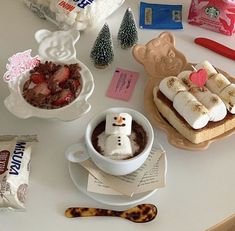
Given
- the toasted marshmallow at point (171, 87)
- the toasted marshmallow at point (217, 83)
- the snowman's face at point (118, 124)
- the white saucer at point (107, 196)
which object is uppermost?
the toasted marshmallow at point (217, 83)

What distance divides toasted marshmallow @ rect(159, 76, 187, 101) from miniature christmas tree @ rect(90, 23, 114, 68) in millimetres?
135

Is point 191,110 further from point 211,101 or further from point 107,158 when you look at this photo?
point 107,158

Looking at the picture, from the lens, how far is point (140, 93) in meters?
0.99

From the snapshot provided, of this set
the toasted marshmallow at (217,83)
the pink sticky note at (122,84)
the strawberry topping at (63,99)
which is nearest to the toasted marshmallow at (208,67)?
the toasted marshmallow at (217,83)

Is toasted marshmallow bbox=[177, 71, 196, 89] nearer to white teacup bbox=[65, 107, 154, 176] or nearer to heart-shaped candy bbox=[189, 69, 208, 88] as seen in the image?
heart-shaped candy bbox=[189, 69, 208, 88]

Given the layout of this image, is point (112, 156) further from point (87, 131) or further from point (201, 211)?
point (201, 211)

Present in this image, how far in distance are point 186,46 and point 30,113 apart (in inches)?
14.2

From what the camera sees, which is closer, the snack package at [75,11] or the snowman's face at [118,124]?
the snowman's face at [118,124]

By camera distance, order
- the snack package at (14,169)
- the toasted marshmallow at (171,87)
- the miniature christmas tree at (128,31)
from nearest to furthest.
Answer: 1. the snack package at (14,169)
2. the toasted marshmallow at (171,87)
3. the miniature christmas tree at (128,31)

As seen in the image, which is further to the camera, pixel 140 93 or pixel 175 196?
pixel 140 93

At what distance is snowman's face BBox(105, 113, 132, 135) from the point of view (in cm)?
85

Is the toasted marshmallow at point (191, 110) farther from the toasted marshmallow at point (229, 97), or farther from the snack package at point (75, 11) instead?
the snack package at point (75, 11)

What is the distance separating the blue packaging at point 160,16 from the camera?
1106 millimetres

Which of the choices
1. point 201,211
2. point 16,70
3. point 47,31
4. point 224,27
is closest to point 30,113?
point 16,70
